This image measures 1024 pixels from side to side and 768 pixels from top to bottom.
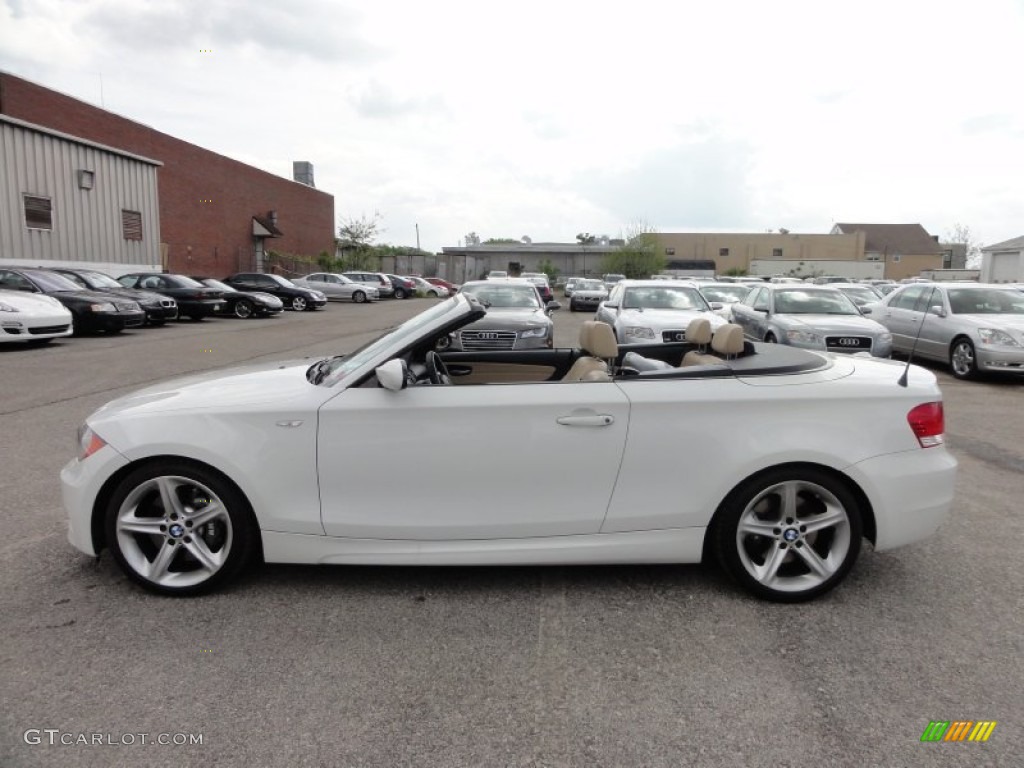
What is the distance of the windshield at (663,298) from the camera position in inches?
501

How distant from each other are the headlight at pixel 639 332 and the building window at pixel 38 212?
18.5 m

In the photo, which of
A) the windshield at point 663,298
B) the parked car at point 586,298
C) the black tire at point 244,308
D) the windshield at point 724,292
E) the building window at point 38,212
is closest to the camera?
the windshield at point 663,298

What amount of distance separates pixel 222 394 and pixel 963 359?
446 inches

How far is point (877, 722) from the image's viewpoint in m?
2.56

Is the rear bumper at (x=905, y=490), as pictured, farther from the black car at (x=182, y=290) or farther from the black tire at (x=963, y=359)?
the black car at (x=182, y=290)

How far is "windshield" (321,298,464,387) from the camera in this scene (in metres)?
3.60

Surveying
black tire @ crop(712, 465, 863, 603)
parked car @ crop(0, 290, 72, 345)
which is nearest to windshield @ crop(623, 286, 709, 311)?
black tire @ crop(712, 465, 863, 603)

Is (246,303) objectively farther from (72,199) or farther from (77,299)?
(77,299)

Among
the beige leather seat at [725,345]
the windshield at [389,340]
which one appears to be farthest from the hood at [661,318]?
the windshield at [389,340]

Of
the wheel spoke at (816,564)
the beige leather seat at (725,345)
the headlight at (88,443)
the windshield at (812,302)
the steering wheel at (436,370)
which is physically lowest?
the wheel spoke at (816,564)

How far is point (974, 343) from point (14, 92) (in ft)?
91.1

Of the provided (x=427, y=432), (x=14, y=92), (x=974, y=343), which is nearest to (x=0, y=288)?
(x=14, y=92)

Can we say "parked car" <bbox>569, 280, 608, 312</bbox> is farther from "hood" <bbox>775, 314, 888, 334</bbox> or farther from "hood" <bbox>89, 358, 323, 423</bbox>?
"hood" <bbox>89, 358, 323, 423</bbox>

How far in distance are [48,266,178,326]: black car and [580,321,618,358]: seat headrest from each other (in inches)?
623
